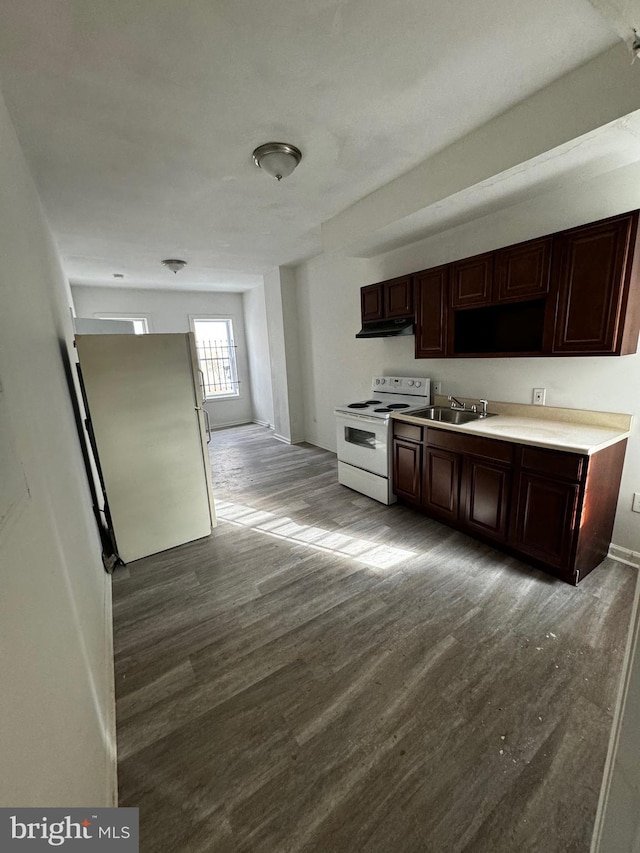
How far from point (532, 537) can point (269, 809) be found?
2006 millimetres

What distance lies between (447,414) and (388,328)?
106 cm

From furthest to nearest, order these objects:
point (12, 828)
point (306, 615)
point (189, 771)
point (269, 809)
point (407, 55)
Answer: point (306, 615)
point (407, 55)
point (189, 771)
point (269, 809)
point (12, 828)

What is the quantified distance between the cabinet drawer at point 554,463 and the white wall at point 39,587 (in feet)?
8.00

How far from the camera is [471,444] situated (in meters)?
2.50

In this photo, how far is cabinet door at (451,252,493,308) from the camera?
2.56 meters

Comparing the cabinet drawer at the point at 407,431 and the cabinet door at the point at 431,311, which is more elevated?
the cabinet door at the point at 431,311

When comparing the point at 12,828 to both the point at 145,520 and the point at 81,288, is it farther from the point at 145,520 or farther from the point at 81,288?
the point at 81,288

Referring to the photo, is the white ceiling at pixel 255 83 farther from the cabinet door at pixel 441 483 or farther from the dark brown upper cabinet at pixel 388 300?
the cabinet door at pixel 441 483

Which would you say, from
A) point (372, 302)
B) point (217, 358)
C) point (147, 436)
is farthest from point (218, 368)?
point (147, 436)

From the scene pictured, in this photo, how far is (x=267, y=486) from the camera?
399 centimetres

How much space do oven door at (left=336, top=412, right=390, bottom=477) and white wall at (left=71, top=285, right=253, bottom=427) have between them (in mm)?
3871

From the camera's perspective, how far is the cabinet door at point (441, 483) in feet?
8.82

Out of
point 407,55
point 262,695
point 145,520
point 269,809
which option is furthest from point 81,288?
point 269,809

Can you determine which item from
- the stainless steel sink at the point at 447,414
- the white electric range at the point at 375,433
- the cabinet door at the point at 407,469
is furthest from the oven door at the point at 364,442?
the stainless steel sink at the point at 447,414
